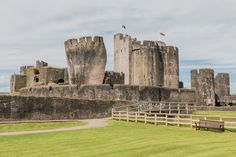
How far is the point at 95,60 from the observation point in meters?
51.8

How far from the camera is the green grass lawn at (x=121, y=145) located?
51.6ft

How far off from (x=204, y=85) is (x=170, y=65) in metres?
9.92

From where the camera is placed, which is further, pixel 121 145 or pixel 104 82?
pixel 104 82

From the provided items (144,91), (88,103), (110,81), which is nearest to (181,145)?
(88,103)

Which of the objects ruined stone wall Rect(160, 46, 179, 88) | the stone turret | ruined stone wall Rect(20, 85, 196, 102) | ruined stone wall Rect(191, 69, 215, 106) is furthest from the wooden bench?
ruined stone wall Rect(160, 46, 179, 88)

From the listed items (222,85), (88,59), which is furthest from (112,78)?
(222,85)

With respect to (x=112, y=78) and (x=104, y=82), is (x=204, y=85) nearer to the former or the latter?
(x=112, y=78)

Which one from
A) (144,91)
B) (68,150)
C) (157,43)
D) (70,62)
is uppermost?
(157,43)

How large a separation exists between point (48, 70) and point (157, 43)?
18.7 metres

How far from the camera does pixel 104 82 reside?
179 ft

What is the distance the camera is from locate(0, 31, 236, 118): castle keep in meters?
36.3

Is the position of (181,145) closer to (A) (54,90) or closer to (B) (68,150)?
(B) (68,150)

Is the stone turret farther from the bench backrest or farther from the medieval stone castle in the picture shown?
the bench backrest

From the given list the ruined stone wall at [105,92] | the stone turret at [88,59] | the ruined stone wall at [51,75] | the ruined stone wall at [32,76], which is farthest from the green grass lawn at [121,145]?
the ruined stone wall at [32,76]
